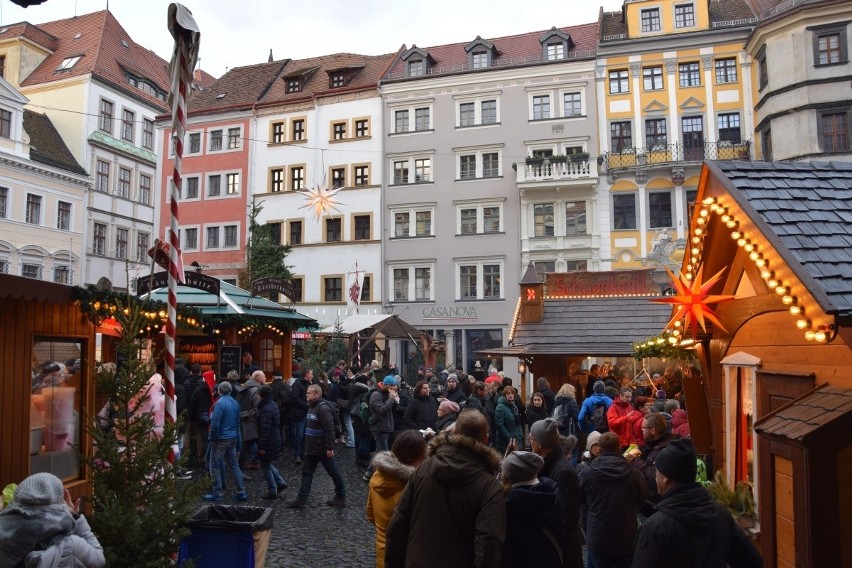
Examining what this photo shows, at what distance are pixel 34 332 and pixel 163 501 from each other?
3.39 metres

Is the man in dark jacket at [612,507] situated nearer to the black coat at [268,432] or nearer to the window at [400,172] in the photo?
the black coat at [268,432]

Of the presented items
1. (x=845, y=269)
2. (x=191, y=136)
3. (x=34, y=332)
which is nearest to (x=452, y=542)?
(x=845, y=269)

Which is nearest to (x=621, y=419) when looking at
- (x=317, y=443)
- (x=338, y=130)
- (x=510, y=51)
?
(x=317, y=443)

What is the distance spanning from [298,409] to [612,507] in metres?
8.18

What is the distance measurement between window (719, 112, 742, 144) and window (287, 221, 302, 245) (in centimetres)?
2078

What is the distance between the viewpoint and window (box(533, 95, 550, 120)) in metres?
33.9

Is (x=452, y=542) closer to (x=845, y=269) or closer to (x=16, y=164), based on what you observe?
(x=845, y=269)

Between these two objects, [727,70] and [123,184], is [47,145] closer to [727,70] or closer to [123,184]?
[123,184]

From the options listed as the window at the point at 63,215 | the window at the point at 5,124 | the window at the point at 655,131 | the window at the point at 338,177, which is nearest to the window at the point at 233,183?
the window at the point at 338,177

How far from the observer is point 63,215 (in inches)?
1390

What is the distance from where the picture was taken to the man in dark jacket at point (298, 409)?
12.7 m

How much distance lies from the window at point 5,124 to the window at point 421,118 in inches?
721

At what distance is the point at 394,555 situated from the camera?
4133mm

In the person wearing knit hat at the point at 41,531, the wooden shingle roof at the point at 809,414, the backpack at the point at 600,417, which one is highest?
the wooden shingle roof at the point at 809,414
